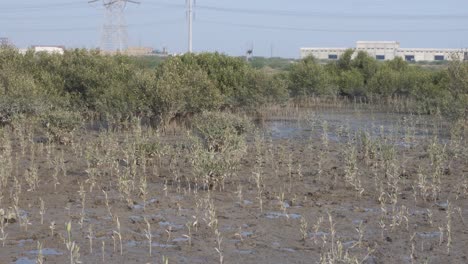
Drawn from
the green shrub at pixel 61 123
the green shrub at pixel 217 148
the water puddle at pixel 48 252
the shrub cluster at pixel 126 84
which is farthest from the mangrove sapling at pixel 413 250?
the shrub cluster at pixel 126 84

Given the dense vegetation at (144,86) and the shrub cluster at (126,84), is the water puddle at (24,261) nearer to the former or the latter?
the dense vegetation at (144,86)

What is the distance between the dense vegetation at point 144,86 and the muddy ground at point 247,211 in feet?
16.3

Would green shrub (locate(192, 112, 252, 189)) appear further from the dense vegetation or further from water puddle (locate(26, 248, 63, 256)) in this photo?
the dense vegetation

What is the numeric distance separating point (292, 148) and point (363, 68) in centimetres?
2379

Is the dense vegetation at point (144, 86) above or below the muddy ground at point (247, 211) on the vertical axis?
above

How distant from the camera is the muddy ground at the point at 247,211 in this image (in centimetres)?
801

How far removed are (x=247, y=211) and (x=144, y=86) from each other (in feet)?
38.2

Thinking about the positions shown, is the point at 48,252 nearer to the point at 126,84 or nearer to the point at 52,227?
the point at 52,227

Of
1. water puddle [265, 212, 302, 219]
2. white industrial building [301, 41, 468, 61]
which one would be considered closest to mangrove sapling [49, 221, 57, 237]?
water puddle [265, 212, 302, 219]

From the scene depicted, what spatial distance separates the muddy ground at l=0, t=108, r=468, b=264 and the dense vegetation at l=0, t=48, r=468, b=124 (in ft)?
16.3

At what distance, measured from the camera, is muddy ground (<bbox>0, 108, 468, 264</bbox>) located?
801cm

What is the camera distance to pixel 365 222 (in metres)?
9.60

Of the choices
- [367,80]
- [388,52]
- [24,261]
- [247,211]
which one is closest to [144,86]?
[247,211]

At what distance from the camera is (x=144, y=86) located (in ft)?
69.2
